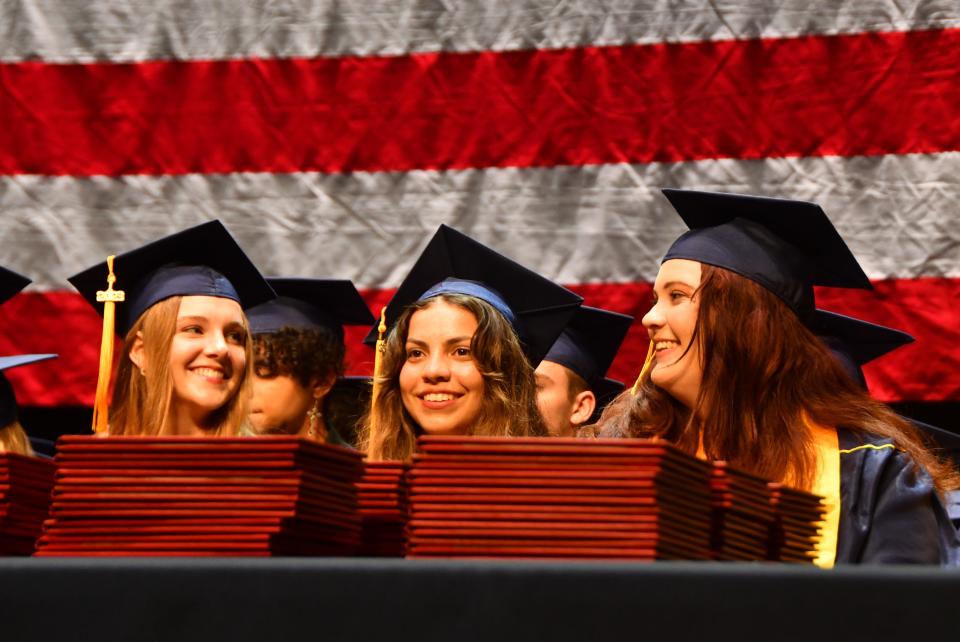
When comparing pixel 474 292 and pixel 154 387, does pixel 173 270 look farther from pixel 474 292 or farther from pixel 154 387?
pixel 474 292

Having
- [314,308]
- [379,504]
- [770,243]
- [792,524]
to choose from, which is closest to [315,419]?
[314,308]

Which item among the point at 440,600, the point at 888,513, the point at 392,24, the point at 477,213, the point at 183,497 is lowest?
the point at 440,600

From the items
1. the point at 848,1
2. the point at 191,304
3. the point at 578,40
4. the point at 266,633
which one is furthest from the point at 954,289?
the point at 266,633

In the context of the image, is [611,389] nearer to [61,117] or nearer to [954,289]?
[954,289]

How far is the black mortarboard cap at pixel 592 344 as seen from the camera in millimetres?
4176

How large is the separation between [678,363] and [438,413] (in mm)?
634

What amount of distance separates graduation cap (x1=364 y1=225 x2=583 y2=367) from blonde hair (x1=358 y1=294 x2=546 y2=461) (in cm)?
→ 12

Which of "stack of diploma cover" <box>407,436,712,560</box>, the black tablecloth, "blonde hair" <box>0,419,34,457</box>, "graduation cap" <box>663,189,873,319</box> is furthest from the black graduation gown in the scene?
"blonde hair" <box>0,419,34,457</box>

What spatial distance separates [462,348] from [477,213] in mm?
1309

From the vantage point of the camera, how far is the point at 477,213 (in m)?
4.48

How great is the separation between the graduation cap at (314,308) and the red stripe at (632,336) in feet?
0.65

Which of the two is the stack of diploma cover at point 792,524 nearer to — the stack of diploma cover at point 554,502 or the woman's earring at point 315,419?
the stack of diploma cover at point 554,502

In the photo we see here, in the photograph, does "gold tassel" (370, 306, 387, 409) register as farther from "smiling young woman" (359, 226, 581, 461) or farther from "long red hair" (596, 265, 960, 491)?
"long red hair" (596, 265, 960, 491)

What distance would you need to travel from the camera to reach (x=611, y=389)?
4371mm
